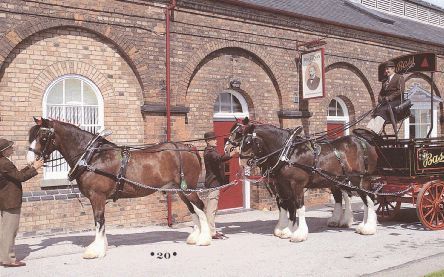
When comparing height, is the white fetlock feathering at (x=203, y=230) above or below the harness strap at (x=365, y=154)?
below

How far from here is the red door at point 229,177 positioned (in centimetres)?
1160

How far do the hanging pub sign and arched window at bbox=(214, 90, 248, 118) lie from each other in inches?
150

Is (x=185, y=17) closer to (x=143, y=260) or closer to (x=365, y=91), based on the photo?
(x=143, y=260)

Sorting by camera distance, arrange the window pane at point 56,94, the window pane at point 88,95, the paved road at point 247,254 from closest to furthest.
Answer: the paved road at point 247,254, the window pane at point 56,94, the window pane at point 88,95

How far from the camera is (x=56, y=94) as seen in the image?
9312 mm

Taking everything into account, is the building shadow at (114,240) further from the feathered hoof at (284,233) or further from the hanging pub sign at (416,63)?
the hanging pub sign at (416,63)

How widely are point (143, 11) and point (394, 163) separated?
6165 millimetres

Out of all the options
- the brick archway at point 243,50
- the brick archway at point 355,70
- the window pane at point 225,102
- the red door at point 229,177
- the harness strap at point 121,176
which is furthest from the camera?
the brick archway at point 355,70

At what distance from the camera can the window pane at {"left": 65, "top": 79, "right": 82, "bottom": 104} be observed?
9430 mm

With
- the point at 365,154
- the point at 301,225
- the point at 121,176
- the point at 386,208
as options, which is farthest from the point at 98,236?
the point at 386,208

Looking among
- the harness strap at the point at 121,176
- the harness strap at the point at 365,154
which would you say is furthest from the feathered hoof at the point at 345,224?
the harness strap at the point at 121,176

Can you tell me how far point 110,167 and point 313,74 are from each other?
274 inches

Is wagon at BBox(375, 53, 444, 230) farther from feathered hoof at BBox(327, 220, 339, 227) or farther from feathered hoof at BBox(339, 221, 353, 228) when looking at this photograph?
feathered hoof at BBox(327, 220, 339, 227)

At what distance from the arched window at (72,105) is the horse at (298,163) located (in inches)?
133
